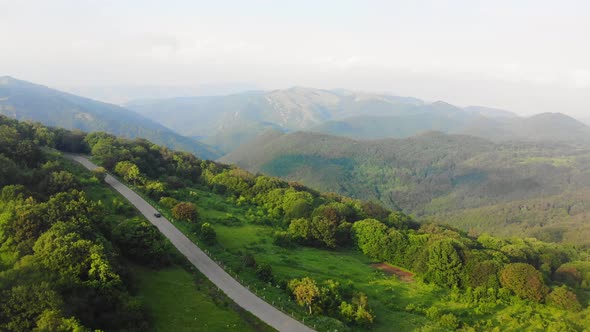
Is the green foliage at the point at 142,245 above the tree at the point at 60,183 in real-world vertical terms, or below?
below

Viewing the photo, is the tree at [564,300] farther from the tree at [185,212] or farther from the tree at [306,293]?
the tree at [185,212]

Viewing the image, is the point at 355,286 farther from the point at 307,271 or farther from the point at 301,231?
the point at 301,231

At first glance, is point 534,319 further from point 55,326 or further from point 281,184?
point 281,184

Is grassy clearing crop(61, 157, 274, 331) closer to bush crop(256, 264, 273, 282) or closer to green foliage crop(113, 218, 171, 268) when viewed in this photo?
green foliage crop(113, 218, 171, 268)

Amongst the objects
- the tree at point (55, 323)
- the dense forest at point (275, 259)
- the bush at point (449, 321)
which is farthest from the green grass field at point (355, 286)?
the tree at point (55, 323)

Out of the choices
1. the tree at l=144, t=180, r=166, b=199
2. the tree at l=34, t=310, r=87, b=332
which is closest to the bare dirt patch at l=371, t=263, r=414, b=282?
the tree at l=144, t=180, r=166, b=199

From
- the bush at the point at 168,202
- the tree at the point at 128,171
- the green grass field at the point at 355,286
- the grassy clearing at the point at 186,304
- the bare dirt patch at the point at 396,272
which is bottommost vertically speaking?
the bare dirt patch at the point at 396,272

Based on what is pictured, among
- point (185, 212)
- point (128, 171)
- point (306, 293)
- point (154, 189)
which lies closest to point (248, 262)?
point (306, 293)
